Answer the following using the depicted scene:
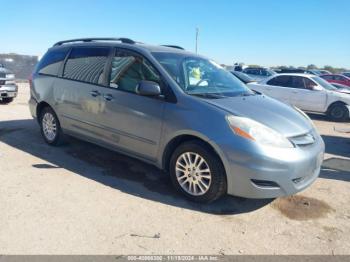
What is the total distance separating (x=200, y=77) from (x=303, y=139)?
5.25 feet

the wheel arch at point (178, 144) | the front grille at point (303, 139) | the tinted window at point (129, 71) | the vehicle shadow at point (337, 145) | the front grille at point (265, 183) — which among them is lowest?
the vehicle shadow at point (337, 145)

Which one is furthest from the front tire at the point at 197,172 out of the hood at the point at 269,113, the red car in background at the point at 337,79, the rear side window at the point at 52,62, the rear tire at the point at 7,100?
the red car in background at the point at 337,79

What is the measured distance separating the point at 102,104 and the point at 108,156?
106cm

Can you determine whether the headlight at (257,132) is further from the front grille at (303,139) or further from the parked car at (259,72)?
the parked car at (259,72)

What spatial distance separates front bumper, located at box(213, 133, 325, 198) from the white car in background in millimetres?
8535

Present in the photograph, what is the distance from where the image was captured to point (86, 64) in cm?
546

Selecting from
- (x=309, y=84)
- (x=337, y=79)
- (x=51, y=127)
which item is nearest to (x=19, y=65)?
(x=309, y=84)

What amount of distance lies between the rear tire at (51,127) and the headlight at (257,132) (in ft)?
11.3

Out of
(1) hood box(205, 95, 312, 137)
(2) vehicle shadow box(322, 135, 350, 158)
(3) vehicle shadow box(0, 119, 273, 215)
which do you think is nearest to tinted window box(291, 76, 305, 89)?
(2) vehicle shadow box(322, 135, 350, 158)

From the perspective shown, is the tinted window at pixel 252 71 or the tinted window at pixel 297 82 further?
the tinted window at pixel 252 71

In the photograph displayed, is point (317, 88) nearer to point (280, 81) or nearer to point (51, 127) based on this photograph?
point (280, 81)

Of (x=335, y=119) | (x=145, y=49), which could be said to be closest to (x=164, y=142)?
Answer: (x=145, y=49)

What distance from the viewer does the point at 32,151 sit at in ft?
19.3

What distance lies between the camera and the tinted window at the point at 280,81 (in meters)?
12.5
